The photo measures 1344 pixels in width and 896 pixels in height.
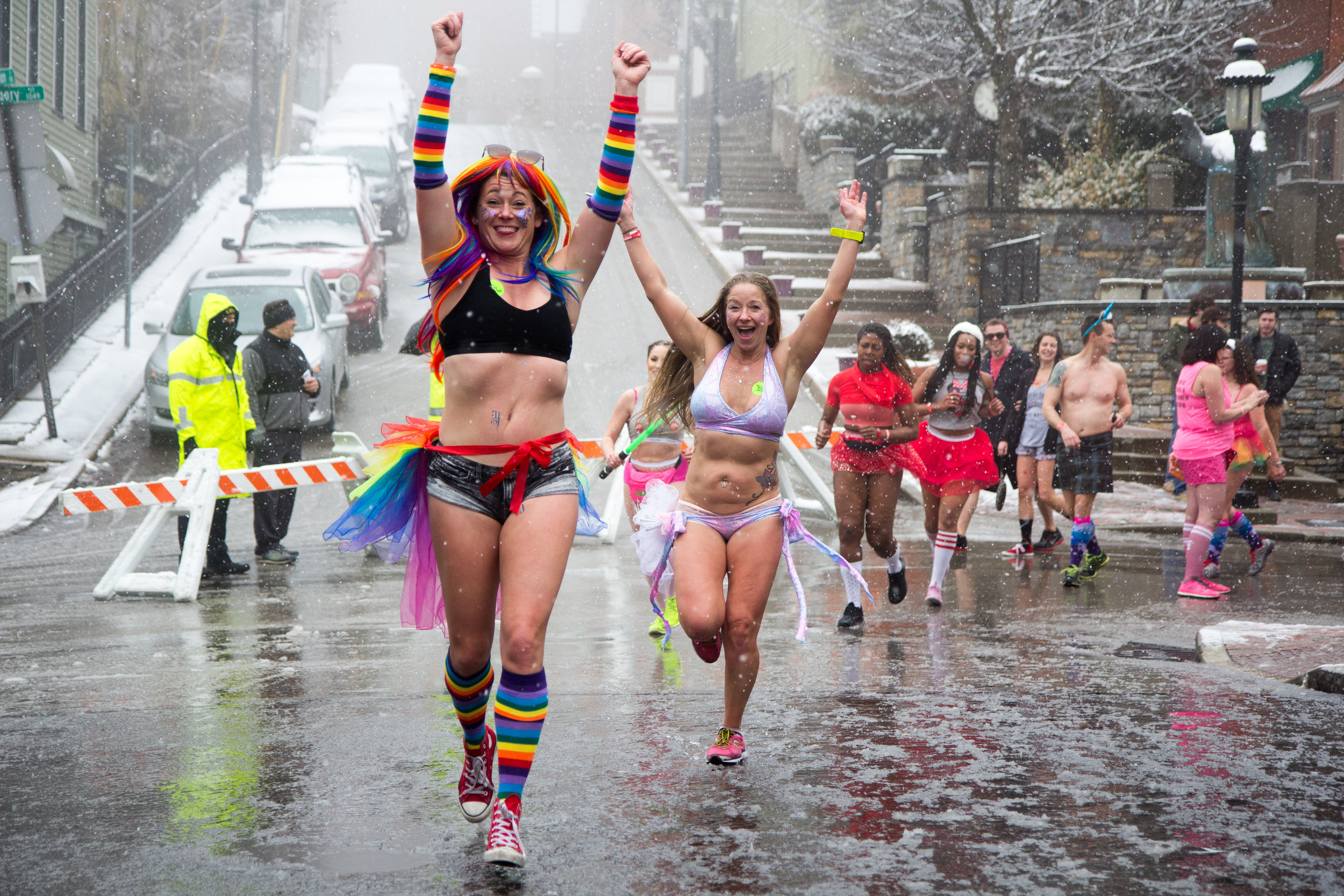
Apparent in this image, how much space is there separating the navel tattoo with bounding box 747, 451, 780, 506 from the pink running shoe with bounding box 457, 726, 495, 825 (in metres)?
1.54

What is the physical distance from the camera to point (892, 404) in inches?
328

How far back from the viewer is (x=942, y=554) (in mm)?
9070

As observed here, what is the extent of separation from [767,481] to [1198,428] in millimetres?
5172

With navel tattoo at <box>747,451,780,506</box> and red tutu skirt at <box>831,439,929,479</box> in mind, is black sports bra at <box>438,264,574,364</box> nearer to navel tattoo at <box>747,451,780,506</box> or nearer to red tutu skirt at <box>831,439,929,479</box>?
navel tattoo at <box>747,451,780,506</box>

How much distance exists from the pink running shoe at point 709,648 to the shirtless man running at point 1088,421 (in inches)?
210

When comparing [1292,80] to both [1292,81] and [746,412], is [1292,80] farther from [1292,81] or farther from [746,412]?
[746,412]

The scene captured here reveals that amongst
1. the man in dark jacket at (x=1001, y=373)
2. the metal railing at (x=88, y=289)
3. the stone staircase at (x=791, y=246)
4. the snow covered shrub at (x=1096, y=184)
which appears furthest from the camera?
the snow covered shrub at (x=1096, y=184)

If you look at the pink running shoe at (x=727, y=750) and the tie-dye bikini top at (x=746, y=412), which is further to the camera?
the tie-dye bikini top at (x=746, y=412)

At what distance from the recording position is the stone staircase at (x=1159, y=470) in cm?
1561

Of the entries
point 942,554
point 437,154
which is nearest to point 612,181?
point 437,154

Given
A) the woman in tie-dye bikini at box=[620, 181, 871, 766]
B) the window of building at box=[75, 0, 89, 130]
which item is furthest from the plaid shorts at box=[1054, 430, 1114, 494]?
the window of building at box=[75, 0, 89, 130]

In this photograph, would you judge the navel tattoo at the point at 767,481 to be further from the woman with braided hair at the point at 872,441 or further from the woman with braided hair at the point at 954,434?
the woman with braided hair at the point at 954,434

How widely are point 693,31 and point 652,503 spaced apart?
4897 cm

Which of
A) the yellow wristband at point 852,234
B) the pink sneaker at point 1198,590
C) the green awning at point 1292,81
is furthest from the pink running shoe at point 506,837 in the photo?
the green awning at point 1292,81
